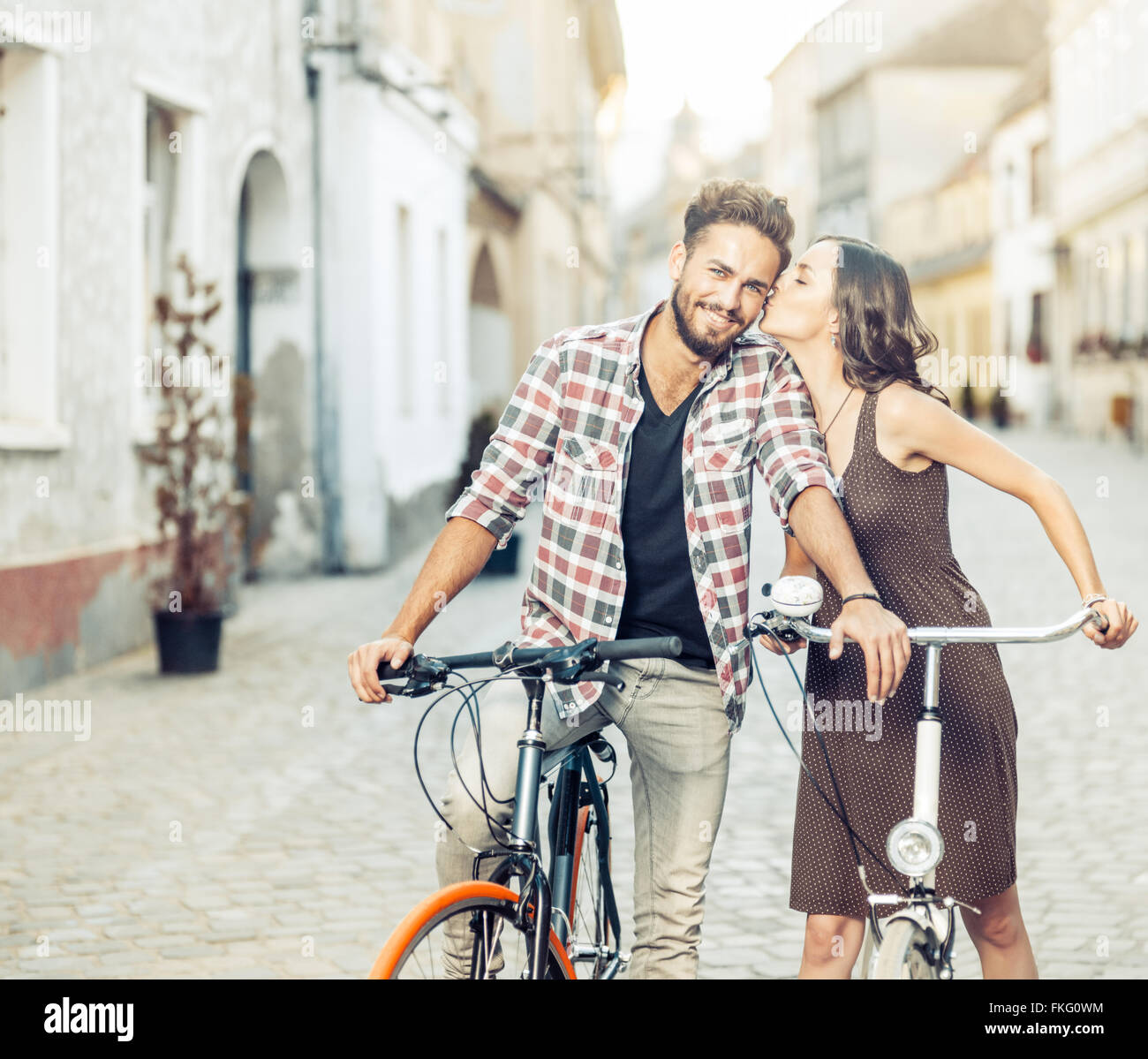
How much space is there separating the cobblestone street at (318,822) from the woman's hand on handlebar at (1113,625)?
1.80 meters

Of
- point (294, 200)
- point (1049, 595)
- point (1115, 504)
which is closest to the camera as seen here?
point (1049, 595)

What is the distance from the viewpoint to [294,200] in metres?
14.2

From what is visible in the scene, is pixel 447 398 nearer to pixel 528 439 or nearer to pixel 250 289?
pixel 250 289

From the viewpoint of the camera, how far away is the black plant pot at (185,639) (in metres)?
9.25

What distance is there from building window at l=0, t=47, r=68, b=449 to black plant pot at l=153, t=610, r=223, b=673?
1.16 m

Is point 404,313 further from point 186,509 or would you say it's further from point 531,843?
point 531,843

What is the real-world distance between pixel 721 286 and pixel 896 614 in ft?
2.35

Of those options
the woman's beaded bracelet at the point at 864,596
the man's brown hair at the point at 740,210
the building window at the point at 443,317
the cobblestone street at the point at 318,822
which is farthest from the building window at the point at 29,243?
the building window at the point at 443,317

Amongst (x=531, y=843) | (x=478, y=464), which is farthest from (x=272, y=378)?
(x=531, y=843)

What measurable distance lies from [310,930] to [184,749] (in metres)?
2.78

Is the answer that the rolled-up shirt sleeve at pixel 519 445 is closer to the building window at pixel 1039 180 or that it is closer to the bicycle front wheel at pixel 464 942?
the bicycle front wheel at pixel 464 942

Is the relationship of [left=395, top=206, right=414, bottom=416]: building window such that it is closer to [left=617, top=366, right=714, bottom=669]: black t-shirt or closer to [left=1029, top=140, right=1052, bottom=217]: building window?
[left=617, top=366, right=714, bottom=669]: black t-shirt

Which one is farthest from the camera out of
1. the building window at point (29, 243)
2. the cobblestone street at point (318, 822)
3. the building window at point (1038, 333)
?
the building window at point (1038, 333)
